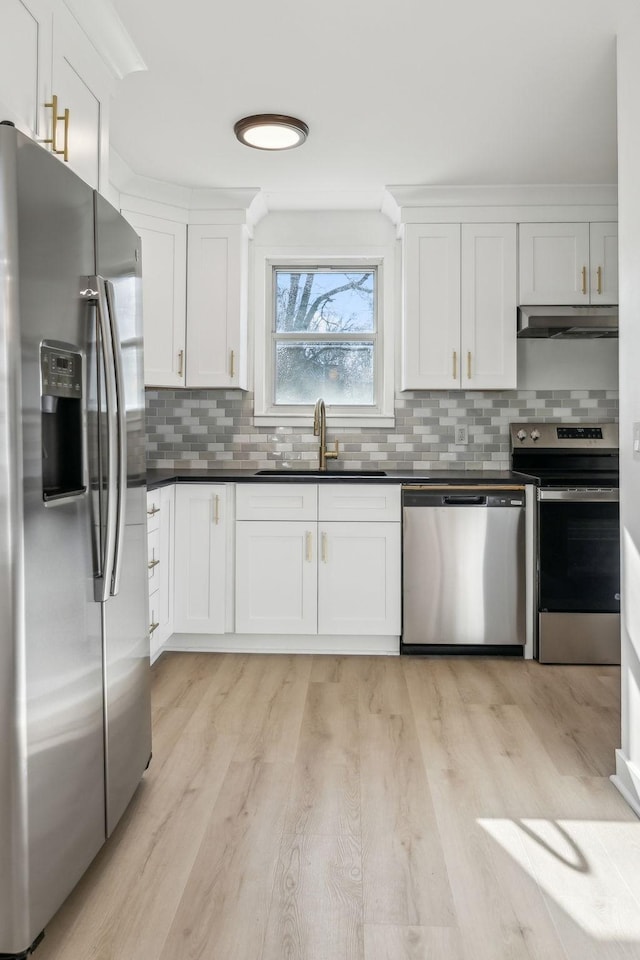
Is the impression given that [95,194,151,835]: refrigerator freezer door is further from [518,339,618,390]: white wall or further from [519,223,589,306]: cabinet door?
[518,339,618,390]: white wall

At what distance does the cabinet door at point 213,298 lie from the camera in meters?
4.00

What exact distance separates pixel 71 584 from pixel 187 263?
281 cm

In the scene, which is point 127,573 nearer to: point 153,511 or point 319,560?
point 153,511

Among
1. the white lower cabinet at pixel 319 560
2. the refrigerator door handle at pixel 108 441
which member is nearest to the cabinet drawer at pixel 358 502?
the white lower cabinet at pixel 319 560

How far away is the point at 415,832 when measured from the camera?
200cm

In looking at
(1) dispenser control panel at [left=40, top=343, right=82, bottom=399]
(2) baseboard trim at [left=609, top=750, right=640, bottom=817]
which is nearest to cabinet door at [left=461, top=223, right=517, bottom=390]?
(2) baseboard trim at [left=609, top=750, right=640, bottom=817]

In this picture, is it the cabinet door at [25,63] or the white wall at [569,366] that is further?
the white wall at [569,366]

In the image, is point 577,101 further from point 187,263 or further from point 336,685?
point 336,685

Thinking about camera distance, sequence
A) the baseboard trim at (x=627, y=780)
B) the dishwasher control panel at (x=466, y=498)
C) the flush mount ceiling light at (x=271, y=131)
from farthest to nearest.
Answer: the dishwasher control panel at (x=466, y=498) → the flush mount ceiling light at (x=271, y=131) → the baseboard trim at (x=627, y=780)

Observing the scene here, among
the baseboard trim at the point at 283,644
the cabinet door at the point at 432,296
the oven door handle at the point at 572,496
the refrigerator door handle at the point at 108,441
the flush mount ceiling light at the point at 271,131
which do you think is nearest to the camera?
the refrigerator door handle at the point at 108,441

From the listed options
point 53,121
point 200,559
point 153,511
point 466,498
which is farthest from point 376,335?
point 53,121

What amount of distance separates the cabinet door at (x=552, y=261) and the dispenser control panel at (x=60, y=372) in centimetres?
296

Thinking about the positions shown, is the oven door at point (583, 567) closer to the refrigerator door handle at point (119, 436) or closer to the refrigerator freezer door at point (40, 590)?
the refrigerator door handle at point (119, 436)

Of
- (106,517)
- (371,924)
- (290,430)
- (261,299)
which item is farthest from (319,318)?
(371,924)
